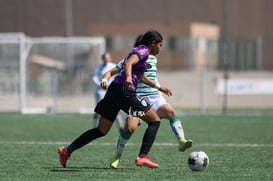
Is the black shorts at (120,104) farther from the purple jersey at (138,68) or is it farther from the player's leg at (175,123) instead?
the player's leg at (175,123)

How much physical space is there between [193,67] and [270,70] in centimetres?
462

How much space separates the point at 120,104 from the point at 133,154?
286 cm

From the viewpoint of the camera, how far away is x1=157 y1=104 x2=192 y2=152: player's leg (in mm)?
12157

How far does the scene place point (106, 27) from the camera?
185 feet

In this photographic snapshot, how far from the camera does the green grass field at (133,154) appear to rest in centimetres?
1077

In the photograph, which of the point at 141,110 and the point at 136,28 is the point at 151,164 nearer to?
the point at 141,110

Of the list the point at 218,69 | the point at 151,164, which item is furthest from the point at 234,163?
the point at 218,69

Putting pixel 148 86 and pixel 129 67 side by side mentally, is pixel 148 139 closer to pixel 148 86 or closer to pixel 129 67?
pixel 129 67

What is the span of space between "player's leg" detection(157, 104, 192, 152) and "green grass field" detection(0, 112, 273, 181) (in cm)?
34

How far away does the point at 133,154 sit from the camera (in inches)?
557

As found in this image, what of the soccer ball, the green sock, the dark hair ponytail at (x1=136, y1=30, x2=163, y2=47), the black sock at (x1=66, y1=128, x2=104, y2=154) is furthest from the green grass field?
the dark hair ponytail at (x1=136, y1=30, x2=163, y2=47)

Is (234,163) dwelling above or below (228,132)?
above

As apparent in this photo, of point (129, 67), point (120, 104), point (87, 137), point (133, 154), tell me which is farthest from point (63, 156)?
point (133, 154)

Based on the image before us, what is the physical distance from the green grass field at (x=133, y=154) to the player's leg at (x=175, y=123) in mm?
339
